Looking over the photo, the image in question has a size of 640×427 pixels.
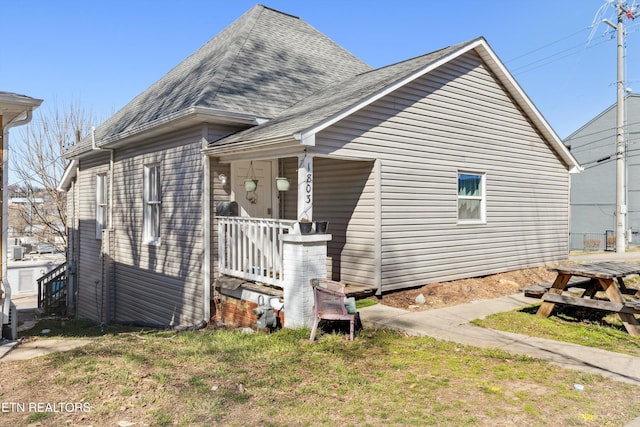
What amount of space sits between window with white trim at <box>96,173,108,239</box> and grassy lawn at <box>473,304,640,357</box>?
10.8m

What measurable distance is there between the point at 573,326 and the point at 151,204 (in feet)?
29.0

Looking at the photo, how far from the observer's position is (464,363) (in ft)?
16.3

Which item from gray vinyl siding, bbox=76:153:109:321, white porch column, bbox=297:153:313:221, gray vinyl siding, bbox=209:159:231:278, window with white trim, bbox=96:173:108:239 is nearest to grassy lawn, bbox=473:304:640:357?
white porch column, bbox=297:153:313:221

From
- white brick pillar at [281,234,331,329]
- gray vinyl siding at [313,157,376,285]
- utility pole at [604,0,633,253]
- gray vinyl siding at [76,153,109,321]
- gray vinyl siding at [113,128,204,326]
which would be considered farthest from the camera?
utility pole at [604,0,633,253]

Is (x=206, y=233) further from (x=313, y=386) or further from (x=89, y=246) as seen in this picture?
(x=89, y=246)

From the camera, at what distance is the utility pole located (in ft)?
59.2

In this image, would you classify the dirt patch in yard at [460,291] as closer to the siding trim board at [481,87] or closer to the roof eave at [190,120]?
the siding trim board at [481,87]

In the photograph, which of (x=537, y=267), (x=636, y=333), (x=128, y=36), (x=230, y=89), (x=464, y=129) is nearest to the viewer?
(x=636, y=333)

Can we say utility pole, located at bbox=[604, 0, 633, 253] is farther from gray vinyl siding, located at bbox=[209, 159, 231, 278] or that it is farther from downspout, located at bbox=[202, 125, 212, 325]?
downspout, located at bbox=[202, 125, 212, 325]

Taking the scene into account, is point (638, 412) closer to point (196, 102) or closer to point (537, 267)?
point (196, 102)

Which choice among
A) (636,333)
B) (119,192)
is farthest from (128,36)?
(636,333)

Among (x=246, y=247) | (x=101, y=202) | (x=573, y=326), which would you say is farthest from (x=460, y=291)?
(x=101, y=202)

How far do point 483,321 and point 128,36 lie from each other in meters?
16.3

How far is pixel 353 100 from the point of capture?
777 centimetres
